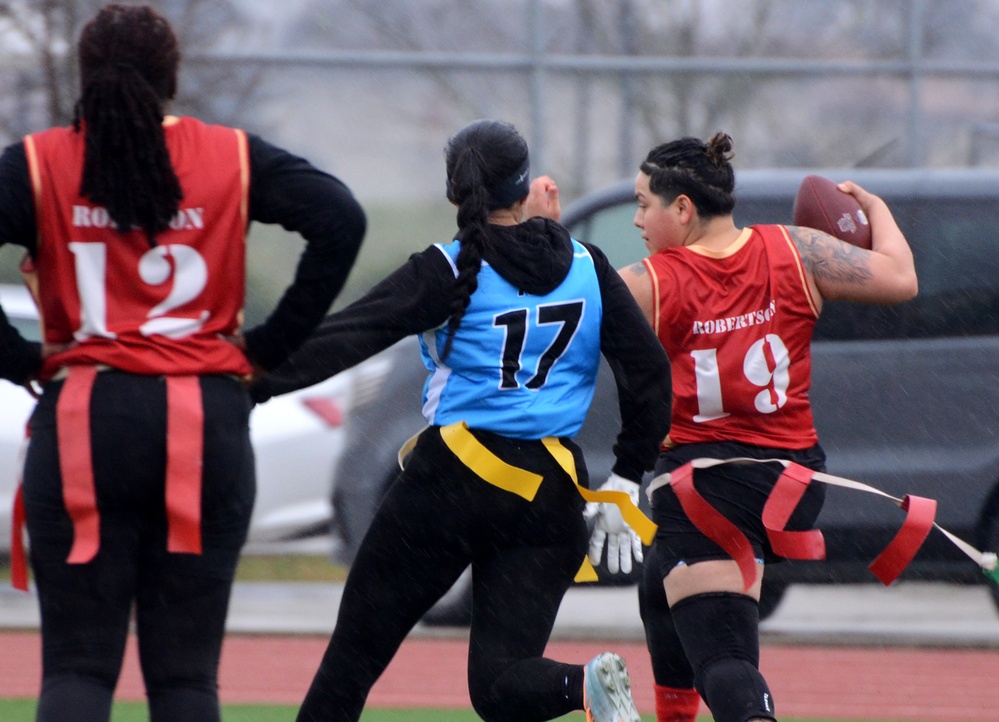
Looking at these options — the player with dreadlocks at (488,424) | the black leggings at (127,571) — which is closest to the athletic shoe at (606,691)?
the player with dreadlocks at (488,424)

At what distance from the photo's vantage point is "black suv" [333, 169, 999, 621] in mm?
7207

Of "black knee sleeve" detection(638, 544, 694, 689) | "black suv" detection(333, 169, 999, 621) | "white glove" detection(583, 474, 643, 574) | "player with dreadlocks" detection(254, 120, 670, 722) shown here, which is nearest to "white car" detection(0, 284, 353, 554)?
"black suv" detection(333, 169, 999, 621)

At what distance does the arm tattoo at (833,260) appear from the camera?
4.22 meters

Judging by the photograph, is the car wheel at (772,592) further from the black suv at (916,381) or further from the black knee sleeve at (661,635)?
the black knee sleeve at (661,635)

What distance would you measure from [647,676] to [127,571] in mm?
3861

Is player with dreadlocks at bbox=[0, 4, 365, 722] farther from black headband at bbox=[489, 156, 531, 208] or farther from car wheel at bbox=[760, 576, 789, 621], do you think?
car wheel at bbox=[760, 576, 789, 621]

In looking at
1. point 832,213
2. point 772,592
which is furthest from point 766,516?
point 772,592

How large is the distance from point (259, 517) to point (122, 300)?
6.27 m

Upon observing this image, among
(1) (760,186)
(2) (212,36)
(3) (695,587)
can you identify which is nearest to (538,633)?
(3) (695,587)

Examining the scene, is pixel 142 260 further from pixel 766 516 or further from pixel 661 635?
pixel 661 635

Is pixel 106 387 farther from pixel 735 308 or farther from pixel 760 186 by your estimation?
pixel 760 186

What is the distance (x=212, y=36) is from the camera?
9.93 m

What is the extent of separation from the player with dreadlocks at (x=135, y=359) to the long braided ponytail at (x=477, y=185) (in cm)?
62

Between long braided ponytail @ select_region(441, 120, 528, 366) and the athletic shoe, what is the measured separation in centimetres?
84
